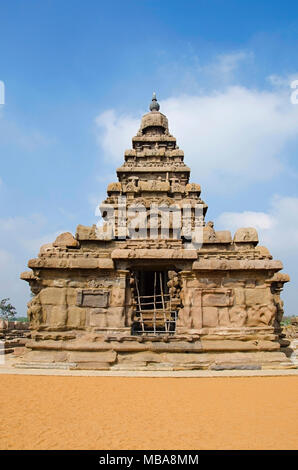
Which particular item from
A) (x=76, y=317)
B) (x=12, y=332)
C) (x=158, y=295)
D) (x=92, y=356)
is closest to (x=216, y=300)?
(x=158, y=295)

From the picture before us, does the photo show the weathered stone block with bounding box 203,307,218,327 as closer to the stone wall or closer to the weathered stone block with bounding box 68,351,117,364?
Result: the weathered stone block with bounding box 68,351,117,364

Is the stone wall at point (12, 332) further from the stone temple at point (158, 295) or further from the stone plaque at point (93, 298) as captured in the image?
the stone plaque at point (93, 298)

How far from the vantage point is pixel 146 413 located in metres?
5.04

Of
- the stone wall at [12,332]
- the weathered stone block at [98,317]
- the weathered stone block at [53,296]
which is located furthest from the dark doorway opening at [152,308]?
the stone wall at [12,332]

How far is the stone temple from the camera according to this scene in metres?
9.09

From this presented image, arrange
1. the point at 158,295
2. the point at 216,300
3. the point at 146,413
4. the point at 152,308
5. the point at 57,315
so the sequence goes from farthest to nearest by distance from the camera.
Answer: the point at 152,308 → the point at 158,295 → the point at 216,300 → the point at 57,315 → the point at 146,413

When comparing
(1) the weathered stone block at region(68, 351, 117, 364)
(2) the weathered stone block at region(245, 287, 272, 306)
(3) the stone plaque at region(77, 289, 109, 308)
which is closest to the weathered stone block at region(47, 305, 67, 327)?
(3) the stone plaque at region(77, 289, 109, 308)

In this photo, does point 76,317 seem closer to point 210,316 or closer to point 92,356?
point 92,356

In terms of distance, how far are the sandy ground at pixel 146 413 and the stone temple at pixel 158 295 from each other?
147 cm

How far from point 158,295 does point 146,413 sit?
5.18 m

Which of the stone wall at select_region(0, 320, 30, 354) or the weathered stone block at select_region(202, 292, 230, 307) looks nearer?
the weathered stone block at select_region(202, 292, 230, 307)

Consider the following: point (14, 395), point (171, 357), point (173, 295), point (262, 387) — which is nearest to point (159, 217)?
point (173, 295)

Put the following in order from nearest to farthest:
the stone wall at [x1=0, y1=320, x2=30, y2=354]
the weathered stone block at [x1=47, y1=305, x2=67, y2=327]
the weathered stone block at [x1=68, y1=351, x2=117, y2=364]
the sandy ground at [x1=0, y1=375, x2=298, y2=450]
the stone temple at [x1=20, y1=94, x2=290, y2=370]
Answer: the sandy ground at [x1=0, y1=375, x2=298, y2=450] < the weathered stone block at [x1=68, y1=351, x2=117, y2=364] < the stone temple at [x1=20, y1=94, x2=290, y2=370] < the weathered stone block at [x1=47, y1=305, x2=67, y2=327] < the stone wall at [x1=0, y1=320, x2=30, y2=354]

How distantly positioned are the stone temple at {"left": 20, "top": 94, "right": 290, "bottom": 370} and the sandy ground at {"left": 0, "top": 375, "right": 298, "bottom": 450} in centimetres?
147
